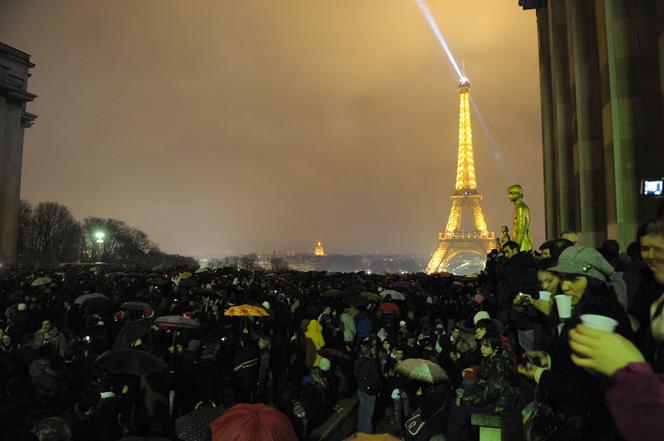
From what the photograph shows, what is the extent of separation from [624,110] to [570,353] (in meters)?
13.3

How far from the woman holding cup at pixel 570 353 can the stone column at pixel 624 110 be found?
11.7m

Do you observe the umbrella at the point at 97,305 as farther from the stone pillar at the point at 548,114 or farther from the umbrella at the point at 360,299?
the stone pillar at the point at 548,114

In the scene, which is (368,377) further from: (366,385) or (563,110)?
(563,110)

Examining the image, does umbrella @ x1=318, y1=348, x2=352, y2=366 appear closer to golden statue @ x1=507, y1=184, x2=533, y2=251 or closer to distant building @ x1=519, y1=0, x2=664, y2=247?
golden statue @ x1=507, y1=184, x2=533, y2=251

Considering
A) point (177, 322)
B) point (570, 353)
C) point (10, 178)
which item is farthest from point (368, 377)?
point (10, 178)

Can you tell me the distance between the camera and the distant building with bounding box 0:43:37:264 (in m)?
52.2

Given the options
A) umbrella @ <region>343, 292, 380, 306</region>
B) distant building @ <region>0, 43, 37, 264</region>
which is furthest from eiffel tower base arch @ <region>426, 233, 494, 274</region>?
umbrella @ <region>343, 292, 380, 306</region>

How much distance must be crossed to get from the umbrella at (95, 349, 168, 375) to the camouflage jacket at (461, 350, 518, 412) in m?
3.66

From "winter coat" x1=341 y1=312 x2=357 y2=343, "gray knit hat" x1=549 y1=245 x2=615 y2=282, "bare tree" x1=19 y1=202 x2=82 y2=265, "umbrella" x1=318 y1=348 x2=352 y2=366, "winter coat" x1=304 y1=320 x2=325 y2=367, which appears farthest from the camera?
"bare tree" x1=19 y1=202 x2=82 y2=265

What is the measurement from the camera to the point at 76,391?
6859mm

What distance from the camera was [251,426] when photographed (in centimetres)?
436

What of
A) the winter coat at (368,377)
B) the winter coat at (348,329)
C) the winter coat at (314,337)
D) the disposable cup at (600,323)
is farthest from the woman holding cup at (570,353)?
the winter coat at (348,329)

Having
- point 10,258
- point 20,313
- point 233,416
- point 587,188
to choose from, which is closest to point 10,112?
point 10,258

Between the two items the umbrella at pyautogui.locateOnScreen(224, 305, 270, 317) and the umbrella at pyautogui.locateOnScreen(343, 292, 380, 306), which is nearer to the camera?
the umbrella at pyautogui.locateOnScreen(224, 305, 270, 317)
